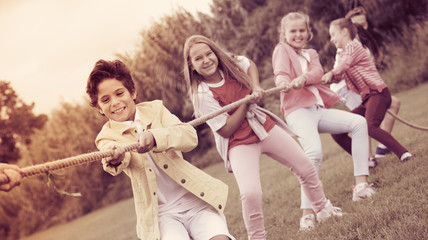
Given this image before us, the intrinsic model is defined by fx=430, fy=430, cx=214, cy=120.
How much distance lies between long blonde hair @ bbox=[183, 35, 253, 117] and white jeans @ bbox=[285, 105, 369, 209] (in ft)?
2.39

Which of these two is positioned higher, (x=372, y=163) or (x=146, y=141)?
(x=146, y=141)

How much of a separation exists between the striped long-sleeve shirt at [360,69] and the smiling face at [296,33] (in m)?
0.62

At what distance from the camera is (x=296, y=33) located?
4.47 metres

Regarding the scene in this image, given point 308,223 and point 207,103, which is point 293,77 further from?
point 308,223

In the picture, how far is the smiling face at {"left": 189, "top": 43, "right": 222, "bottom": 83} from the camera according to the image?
12.1ft

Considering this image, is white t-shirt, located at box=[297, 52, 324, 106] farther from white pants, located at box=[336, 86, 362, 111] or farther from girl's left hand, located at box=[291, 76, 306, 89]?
white pants, located at box=[336, 86, 362, 111]

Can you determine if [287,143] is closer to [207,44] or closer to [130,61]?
[207,44]

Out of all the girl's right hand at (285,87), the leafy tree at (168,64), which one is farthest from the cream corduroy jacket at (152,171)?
the leafy tree at (168,64)

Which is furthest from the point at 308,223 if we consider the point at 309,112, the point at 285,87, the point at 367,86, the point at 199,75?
the point at 367,86

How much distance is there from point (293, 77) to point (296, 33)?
1.53 feet

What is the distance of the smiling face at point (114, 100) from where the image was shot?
293 centimetres

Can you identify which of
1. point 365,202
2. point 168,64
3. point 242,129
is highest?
point 168,64

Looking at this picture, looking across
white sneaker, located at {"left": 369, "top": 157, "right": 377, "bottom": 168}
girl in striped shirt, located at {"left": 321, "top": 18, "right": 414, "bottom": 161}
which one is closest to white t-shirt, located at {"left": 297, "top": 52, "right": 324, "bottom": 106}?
girl in striped shirt, located at {"left": 321, "top": 18, "right": 414, "bottom": 161}

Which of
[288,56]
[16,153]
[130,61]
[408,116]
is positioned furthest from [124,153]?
Answer: [16,153]
